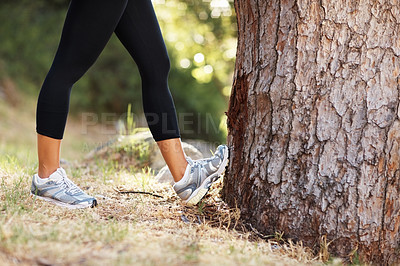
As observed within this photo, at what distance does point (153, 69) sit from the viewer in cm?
192

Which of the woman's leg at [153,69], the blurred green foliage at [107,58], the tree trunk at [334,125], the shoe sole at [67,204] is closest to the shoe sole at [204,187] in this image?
the woman's leg at [153,69]

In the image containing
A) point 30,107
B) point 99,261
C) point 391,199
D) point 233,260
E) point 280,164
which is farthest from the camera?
point 30,107

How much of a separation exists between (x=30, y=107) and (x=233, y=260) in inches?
269

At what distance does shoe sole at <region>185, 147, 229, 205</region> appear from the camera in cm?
198

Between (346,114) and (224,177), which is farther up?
(346,114)

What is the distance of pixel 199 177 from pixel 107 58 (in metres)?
6.53

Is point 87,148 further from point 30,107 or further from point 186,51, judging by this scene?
point 186,51

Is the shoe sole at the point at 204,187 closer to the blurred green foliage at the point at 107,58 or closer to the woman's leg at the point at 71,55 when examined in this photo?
the woman's leg at the point at 71,55

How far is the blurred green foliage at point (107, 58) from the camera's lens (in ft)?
25.1

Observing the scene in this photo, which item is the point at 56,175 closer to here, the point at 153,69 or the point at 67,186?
the point at 67,186

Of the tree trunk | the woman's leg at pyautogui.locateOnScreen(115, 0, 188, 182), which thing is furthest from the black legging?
the tree trunk

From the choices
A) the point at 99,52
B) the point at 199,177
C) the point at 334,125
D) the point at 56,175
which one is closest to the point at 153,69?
the point at 99,52

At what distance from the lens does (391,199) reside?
1.72 metres

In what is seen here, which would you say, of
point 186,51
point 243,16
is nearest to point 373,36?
point 243,16
